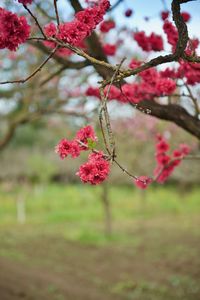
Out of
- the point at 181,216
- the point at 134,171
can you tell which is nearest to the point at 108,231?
the point at 134,171

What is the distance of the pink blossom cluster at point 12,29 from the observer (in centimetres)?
284

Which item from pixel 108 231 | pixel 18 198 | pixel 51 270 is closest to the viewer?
pixel 51 270

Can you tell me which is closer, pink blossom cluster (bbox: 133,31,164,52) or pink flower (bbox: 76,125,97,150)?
pink flower (bbox: 76,125,97,150)

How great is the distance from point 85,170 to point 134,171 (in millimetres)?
13842

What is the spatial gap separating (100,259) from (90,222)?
22.5 ft

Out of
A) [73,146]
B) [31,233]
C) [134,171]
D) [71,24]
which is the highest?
[134,171]

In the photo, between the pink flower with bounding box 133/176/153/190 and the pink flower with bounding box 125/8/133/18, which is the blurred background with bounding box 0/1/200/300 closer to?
the pink flower with bounding box 125/8/133/18

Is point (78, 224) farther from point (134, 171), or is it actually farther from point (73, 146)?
point (73, 146)

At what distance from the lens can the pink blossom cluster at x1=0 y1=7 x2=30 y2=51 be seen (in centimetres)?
284

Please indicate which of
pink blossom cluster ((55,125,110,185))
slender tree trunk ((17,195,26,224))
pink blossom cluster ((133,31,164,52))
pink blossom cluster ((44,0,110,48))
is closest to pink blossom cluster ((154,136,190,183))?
pink blossom cluster ((133,31,164,52))

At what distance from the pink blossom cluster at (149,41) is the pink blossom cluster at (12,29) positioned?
91.3 inches

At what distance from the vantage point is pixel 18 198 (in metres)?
24.0

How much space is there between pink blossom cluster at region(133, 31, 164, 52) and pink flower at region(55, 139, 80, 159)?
7.54 ft

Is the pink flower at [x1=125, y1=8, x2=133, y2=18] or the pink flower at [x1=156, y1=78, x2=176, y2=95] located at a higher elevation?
the pink flower at [x1=125, y1=8, x2=133, y2=18]
